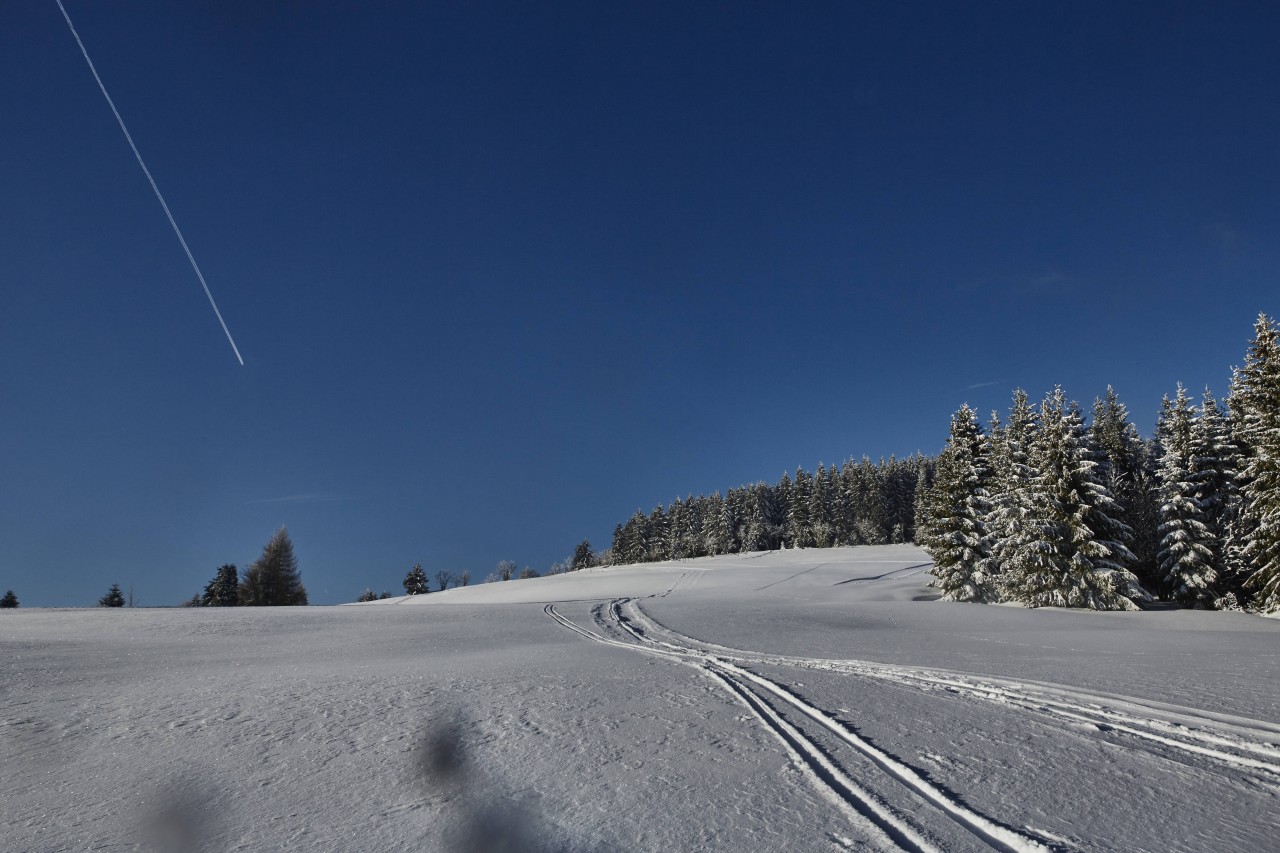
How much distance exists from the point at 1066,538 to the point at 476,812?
3136 cm

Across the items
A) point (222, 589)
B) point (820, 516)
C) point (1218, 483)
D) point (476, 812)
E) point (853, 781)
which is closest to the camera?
point (476, 812)

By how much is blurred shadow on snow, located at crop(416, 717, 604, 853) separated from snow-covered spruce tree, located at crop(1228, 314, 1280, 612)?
99.4 feet

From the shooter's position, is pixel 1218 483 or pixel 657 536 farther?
pixel 657 536

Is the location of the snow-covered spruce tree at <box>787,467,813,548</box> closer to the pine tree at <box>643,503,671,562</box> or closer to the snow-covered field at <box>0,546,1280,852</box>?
the pine tree at <box>643,503,671,562</box>

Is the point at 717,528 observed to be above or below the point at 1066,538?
above

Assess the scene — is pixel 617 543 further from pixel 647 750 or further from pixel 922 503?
pixel 647 750

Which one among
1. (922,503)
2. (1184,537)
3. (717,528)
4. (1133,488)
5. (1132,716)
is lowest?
(1132,716)

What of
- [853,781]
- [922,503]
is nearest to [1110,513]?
[853,781]

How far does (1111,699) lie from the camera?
7.20 meters

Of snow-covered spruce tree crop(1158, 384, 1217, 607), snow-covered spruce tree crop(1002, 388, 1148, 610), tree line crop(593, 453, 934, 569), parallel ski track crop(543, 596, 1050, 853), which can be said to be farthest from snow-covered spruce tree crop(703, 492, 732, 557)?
parallel ski track crop(543, 596, 1050, 853)

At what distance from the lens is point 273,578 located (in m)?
50.8

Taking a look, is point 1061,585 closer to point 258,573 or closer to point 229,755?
point 229,755

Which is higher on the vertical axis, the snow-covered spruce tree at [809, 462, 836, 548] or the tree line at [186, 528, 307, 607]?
the snow-covered spruce tree at [809, 462, 836, 548]

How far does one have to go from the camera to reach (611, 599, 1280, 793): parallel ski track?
497cm
